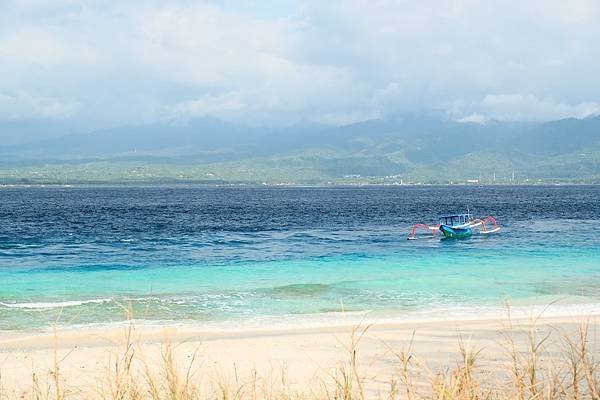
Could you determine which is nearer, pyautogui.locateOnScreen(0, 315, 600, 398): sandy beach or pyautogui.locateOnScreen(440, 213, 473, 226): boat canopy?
pyautogui.locateOnScreen(0, 315, 600, 398): sandy beach

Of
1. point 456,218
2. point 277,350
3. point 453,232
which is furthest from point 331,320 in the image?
point 456,218

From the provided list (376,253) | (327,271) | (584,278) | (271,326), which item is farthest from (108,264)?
(584,278)

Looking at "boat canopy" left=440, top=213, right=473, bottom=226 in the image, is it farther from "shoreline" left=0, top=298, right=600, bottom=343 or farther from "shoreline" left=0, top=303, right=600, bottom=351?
"shoreline" left=0, top=303, right=600, bottom=351

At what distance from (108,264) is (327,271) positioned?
13259 mm

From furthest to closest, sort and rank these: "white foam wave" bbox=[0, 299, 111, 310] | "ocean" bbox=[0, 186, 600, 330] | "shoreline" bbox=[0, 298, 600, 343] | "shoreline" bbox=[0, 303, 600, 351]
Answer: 1. "white foam wave" bbox=[0, 299, 111, 310]
2. "ocean" bbox=[0, 186, 600, 330]
3. "shoreline" bbox=[0, 298, 600, 343]
4. "shoreline" bbox=[0, 303, 600, 351]

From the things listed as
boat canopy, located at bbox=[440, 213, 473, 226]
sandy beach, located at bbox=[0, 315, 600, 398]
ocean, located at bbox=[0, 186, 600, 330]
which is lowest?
ocean, located at bbox=[0, 186, 600, 330]

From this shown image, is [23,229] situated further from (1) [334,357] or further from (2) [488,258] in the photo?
(1) [334,357]

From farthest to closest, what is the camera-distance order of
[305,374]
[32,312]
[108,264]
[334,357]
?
[108,264] → [32,312] → [334,357] → [305,374]

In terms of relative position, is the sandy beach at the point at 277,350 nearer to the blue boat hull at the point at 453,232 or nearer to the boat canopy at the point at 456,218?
the blue boat hull at the point at 453,232

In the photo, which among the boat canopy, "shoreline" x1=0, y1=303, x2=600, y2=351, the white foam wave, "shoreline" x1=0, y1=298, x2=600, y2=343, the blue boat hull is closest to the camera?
"shoreline" x1=0, y1=303, x2=600, y2=351

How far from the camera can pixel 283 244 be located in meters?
50.0

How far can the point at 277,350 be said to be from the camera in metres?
16.9

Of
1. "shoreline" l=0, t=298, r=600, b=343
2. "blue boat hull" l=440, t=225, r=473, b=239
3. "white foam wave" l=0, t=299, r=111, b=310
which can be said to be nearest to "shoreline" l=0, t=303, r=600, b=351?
"shoreline" l=0, t=298, r=600, b=343

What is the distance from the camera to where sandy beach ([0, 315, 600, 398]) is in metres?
14.0
